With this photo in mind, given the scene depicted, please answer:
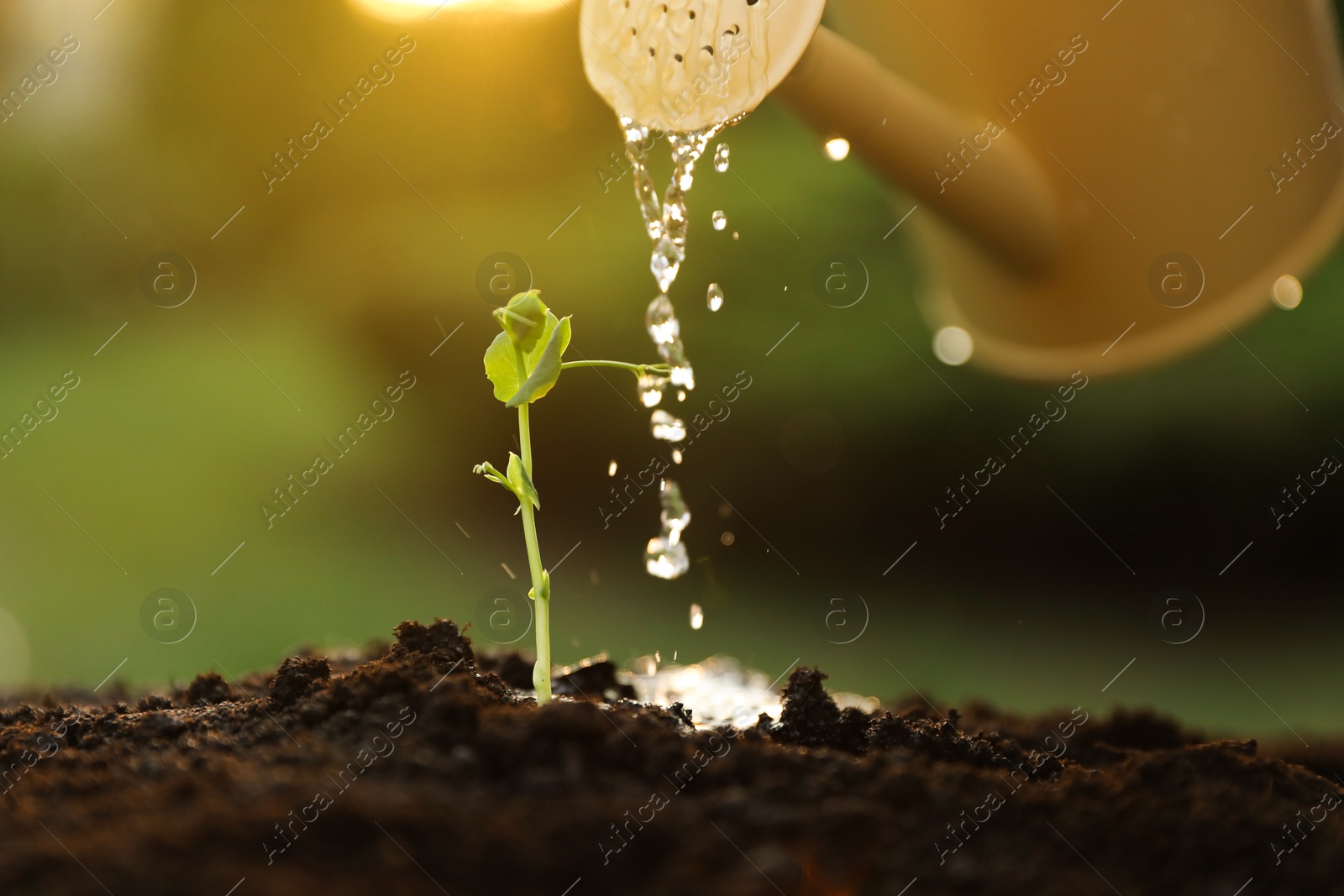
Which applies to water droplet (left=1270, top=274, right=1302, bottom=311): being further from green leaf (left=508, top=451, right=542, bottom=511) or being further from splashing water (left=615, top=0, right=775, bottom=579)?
green leaf (left=508, top=451, right=542, bottom=511)

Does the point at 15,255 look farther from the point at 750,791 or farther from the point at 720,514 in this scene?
the point at 750,791

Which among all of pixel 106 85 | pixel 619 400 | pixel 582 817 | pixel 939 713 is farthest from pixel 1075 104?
pixel 106 85

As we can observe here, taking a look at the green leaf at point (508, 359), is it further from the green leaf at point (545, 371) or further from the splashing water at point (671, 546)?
the splashing water at point (671, 546)

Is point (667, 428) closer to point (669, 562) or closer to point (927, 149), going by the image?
point (669, 562)

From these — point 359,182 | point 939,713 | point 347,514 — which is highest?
point 359,182

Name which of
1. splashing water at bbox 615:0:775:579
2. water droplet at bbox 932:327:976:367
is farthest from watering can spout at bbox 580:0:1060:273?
water droplet at bbox 932:327:976:367

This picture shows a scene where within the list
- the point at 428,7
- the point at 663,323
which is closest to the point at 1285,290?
the point at 663,323
